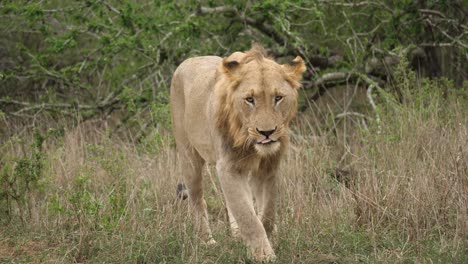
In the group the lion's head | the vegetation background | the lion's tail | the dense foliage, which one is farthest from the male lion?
the dense foliage

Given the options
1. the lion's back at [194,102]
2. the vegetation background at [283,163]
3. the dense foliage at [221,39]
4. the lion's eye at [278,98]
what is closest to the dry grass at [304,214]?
the vegetation background at [283,163]

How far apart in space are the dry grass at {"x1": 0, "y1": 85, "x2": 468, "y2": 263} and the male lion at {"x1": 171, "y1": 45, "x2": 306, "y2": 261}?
0.15 meters

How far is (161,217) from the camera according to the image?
468 cm

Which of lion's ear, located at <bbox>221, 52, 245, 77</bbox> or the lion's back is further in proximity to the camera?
the lion's back

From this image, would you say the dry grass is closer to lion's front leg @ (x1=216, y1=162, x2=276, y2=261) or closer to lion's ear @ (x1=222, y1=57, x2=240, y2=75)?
lion's front leg @ (x1=216, y1=162, x2=276, y2=261)

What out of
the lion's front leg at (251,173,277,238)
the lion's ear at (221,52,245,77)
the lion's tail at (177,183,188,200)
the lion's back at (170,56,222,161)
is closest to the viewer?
the lion's ear at (221,52,245,77)

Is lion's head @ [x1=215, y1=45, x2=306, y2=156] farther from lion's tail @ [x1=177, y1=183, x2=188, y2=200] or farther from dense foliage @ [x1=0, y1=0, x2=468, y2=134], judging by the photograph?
dense foliage @ [x1=0, y1=0, x2=468, y2=134]

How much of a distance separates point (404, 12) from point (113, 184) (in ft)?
12.8

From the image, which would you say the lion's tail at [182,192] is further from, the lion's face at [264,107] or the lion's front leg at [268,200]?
the lion's face at [264,107]

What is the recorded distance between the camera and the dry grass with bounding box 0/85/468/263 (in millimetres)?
4219

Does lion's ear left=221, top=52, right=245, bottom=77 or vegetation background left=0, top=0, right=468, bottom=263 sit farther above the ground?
lion's ear left=221, top=52, right=245, bottom=77

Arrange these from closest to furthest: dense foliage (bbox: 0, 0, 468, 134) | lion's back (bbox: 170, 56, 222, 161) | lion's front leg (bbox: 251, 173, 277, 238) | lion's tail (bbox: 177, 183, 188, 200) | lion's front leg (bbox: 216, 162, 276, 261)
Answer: lion's front leg (bbox: 216, 162, 276, 261) < lion's front leg (bbox: 251, 173, 277, 238) < lion's back (bbox: 170, 56, 222, 161) < lion's tail (bbox: 177, 183, 188, 200) < dense foliage (bbox: 0, 0, 468, 134)

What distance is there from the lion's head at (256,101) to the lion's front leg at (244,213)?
0.55ft

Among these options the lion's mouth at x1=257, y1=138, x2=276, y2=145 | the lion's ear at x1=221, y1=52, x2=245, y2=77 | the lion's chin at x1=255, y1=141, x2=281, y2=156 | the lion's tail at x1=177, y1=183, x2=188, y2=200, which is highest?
the lion's ear at x1=221, y1=52, x2=245, y2=77
